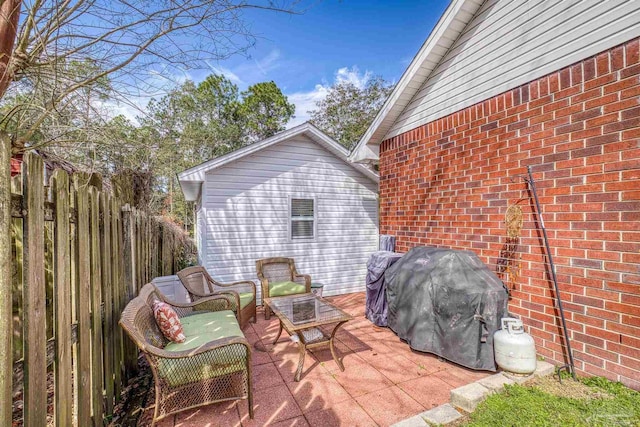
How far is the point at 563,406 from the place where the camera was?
7.42 feet

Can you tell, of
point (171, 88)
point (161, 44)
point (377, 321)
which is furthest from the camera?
point (377, 321)

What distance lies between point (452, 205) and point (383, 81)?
14.9 metres

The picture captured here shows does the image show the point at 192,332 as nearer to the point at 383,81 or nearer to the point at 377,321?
the point at 377,321

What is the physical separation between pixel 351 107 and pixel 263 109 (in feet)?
19.2

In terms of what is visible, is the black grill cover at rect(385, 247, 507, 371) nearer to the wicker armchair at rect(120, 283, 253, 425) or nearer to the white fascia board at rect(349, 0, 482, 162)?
the wicker armchair at rect(120, 283, 253, 425)

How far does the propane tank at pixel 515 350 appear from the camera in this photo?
276cm

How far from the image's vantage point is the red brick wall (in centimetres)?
248

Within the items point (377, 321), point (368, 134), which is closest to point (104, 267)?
point (377, 321)

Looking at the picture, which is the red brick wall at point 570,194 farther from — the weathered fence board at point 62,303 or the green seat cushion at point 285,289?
the weathered fence board at point 62,303

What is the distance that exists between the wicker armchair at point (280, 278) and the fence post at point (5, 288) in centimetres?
388

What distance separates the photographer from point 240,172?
6195mm

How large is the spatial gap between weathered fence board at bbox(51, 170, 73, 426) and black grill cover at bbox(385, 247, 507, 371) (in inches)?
133

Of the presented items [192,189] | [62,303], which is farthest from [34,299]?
[192,189]

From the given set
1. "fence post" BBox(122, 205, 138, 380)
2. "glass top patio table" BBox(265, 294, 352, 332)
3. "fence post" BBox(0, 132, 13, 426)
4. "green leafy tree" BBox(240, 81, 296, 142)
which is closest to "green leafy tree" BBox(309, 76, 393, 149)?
"green leafy tree" BBox(240, 81, 296, 142)
